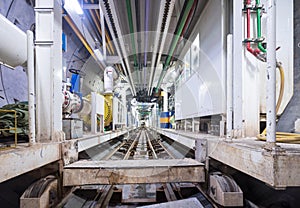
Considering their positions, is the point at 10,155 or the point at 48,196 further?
the point at 48,196

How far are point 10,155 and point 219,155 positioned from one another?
1.19 metres

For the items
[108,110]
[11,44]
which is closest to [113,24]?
[108,110]

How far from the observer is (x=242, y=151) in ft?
3.57

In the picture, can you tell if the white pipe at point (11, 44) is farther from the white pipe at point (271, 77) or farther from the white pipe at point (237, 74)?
the white pipe at point (237, 74)

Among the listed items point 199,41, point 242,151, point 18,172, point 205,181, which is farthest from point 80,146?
point 199,41

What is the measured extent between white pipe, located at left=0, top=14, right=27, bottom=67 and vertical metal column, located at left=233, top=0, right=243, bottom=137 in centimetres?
143

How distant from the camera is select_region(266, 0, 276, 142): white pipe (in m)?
0.87

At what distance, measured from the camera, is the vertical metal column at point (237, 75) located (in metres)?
1.55

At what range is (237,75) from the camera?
1562mm

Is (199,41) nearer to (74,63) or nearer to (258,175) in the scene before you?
(74,63)

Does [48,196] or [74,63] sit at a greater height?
[74,63]

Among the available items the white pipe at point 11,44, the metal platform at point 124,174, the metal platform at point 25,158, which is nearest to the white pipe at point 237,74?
the metal platform at point 124,174

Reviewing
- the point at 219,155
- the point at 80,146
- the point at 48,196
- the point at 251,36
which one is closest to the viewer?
the point at 48,196

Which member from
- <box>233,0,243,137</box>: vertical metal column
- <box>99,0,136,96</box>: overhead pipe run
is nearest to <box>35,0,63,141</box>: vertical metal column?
<box>99,0,136,96</box>: overhead pipe run
